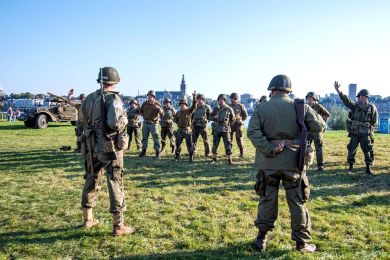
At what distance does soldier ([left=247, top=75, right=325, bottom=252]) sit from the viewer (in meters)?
4.92

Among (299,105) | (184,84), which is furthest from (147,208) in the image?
(184,84)

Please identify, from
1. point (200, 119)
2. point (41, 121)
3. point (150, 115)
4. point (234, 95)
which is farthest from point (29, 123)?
point (234, 95)

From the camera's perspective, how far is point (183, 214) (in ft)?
22.2

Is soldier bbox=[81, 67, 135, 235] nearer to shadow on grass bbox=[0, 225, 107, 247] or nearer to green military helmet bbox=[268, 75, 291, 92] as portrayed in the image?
shadow on grass bbox=[0, 225, 107, 247]

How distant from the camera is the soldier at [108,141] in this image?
218 inches

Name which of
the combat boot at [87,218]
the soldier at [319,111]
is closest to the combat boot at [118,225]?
the combat boot at [87,218]

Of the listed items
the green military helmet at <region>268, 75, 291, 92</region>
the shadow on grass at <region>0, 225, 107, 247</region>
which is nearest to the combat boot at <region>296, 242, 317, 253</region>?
the green military helmet at <region>268, 75, 291, 92</region>

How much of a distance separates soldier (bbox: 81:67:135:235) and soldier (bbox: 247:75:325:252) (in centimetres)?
199

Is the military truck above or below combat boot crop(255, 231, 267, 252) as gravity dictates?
above

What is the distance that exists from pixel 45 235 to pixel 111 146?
1709 millimetres

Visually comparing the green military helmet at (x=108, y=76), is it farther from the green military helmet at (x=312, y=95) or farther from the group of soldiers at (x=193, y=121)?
the green military helmet at (x=312, y=95)

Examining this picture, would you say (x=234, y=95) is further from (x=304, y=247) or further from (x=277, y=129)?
(x=304, y=247)

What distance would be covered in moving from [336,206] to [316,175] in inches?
126

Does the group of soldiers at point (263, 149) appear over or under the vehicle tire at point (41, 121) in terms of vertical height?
under
